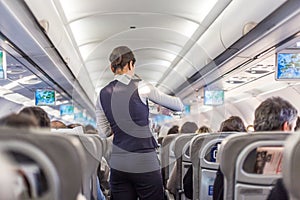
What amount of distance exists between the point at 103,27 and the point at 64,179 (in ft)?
25.8

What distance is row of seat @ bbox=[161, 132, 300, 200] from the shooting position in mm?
1315

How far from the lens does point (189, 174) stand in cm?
411

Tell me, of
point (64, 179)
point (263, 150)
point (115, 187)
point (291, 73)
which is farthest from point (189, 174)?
point (291, 73)

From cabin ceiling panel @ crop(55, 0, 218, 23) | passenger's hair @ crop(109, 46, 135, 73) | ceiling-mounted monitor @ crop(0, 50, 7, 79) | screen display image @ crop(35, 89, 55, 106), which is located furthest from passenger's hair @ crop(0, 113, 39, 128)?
screen display image @ crop(35, 89, 55, 106)

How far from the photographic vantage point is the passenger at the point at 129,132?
3.01 m

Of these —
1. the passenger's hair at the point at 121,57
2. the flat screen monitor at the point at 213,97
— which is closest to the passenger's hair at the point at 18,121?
the passenger's hair at the point at 121,57

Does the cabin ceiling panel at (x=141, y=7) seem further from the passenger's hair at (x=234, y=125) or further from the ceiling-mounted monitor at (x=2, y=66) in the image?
the passenger's hair at (x=234, y=125)

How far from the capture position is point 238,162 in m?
1.92

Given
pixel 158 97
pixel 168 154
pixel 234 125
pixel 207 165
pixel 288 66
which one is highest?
pixel 288 66

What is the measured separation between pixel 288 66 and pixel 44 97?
7.73 metres

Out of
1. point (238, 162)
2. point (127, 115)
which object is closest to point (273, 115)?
point (238, 162)

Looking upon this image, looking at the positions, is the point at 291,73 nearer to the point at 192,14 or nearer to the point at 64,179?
the point at 192,14

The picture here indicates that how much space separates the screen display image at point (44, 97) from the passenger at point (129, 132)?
33.2 feet

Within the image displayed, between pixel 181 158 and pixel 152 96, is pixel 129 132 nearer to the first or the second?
pixel 152 96
